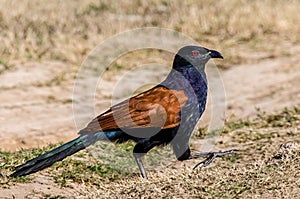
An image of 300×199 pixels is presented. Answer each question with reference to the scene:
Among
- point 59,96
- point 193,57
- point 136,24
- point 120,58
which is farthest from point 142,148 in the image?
point 136,24

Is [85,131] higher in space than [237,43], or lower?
higher

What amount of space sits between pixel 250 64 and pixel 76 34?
321 cm

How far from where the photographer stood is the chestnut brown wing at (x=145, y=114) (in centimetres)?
655

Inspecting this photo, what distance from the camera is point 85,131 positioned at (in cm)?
653

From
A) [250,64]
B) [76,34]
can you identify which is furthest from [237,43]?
[76,34]

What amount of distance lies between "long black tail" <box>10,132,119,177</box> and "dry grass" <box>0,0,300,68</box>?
5868 millimetres

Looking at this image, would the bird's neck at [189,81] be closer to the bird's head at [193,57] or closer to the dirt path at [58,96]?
the bird's head at [193,57]

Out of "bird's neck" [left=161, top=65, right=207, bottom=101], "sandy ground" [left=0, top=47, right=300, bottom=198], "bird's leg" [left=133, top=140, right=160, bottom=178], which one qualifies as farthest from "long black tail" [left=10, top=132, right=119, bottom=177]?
"sandy ground" [left=0, top=47, right=300, bottom=198]

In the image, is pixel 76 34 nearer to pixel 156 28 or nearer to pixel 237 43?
pixel 156 28

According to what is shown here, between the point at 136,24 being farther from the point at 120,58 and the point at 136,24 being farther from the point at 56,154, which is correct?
the point at 56,154

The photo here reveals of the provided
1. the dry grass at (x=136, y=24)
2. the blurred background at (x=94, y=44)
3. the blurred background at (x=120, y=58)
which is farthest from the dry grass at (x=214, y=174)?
the dry grass at (x=136, y=24)

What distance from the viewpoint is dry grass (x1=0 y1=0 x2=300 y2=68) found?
12891 mm

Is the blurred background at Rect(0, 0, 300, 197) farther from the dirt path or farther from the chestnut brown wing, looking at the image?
the chestnut brown wing

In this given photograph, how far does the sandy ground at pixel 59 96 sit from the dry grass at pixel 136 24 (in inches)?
18.0
